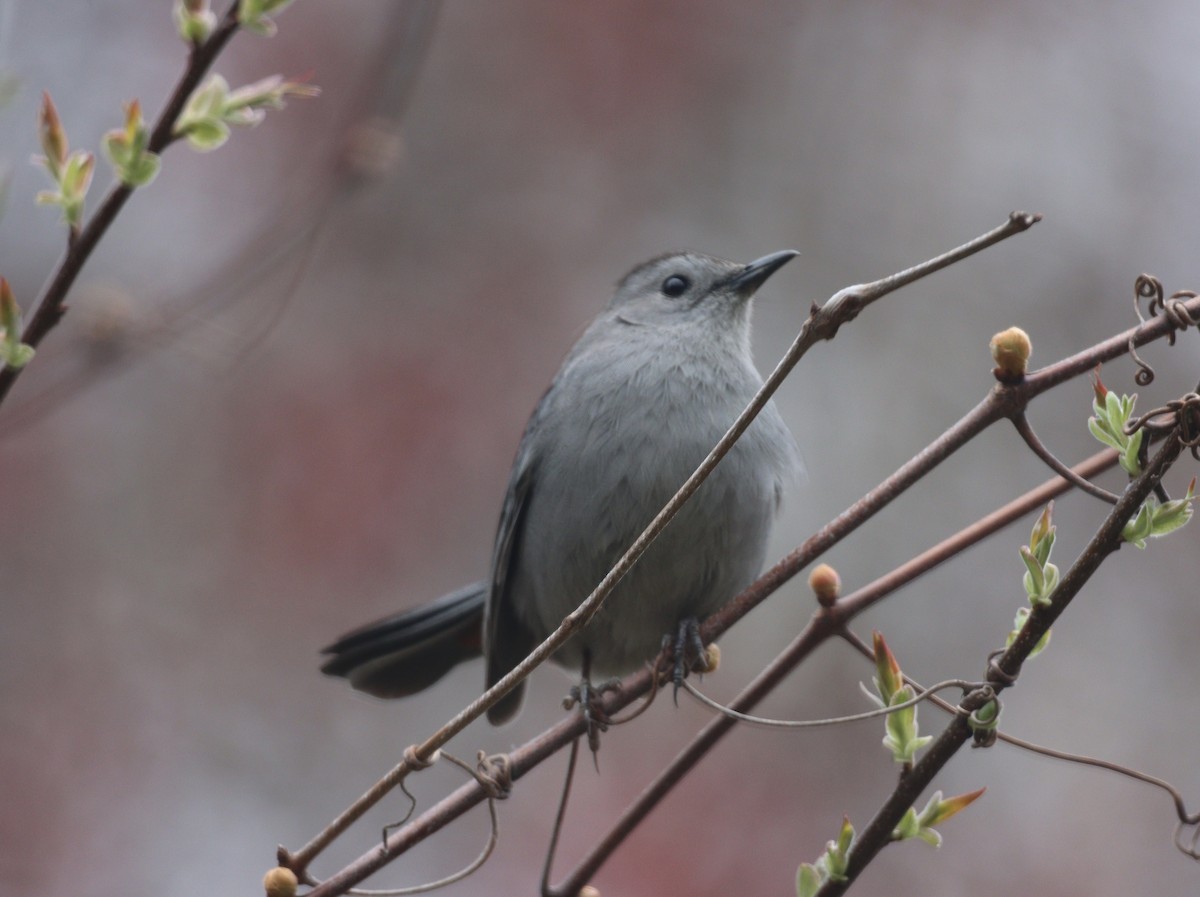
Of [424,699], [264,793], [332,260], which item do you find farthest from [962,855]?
[332,260]

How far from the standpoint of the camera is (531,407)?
6633mm

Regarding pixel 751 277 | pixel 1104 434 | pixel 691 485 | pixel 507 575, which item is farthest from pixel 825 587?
pixel 751 277

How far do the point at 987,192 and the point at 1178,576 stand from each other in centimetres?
254

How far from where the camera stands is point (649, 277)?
462 cm

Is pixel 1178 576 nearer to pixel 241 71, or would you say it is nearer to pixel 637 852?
pixel 637 852

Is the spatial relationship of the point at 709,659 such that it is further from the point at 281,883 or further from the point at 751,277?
the point at 751,277

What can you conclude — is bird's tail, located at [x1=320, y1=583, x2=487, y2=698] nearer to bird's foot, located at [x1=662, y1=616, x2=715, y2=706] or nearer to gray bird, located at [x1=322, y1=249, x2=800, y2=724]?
gray bird, located at [x1=322, y1=249, x2=800, y2=724]

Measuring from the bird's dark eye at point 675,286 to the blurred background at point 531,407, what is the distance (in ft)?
3.13

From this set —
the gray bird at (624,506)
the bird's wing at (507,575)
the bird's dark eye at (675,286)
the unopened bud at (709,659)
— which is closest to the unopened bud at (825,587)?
the unopened bud at (709,659)

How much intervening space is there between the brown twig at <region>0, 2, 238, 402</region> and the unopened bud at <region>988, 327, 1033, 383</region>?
126 cm

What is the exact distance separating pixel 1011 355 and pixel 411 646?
255 centimetres

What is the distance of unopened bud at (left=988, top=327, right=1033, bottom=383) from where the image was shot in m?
2.04

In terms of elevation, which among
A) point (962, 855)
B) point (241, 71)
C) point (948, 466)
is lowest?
point (962, 855)

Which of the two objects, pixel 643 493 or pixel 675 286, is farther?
pixel 675 286
